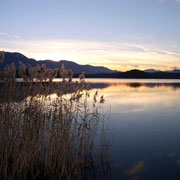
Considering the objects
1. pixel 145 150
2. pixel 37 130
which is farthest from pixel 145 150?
pixel 37 130

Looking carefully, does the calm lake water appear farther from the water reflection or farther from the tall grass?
the tall grass

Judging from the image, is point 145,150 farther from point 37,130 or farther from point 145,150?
point 37,130

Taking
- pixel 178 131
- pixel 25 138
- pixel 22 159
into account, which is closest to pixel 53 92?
pixel 25 138

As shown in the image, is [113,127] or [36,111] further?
[113,127]

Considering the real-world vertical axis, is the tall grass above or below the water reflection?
above

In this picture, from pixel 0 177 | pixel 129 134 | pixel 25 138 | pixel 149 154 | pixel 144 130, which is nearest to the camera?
pixel 0 177

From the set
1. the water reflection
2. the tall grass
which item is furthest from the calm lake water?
the tall grass

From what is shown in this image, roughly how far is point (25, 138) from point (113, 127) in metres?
6.72

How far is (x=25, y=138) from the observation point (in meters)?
4.30

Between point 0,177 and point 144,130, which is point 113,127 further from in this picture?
point 0,177

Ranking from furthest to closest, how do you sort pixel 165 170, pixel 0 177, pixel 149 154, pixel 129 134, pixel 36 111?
1. pixel 129 134
2. pixel 149 154
3. pixel 165 170
4. pixel 36 111
5. pixel 0 177

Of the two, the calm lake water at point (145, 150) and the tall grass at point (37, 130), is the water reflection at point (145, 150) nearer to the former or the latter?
the calm lake water at point (145, 150)

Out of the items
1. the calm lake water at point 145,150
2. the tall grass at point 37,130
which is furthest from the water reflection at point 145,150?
the tall grass at point 37,130

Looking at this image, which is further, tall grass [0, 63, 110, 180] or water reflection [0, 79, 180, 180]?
water reflection [0, 79, 180, 180]
